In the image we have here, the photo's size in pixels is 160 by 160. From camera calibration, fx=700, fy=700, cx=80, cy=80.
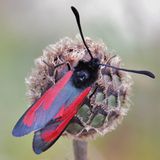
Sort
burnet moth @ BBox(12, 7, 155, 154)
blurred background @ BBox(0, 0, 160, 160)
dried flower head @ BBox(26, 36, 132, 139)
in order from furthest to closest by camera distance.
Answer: blurred background @ BBox(0, 0, 160, 160), dried flower head @ BBox(26, 36, 132, 139), burnet moth @ BBox(12, 7, 155, 154)

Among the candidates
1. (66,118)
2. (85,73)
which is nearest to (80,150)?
(66,118)

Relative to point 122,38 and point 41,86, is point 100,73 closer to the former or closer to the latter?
point 41,86

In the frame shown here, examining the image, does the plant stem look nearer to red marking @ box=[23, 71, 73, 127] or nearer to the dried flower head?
the dried flower head

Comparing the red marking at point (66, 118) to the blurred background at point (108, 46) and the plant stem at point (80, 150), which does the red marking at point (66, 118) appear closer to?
the plant stem at point (80, 150)

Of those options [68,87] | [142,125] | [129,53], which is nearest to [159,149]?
[142,125]

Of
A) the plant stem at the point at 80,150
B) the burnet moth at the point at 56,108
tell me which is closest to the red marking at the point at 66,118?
the burnet moth at the point at 56,108

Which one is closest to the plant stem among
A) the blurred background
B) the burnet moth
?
the burnet moth

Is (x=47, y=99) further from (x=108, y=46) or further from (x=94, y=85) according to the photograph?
(x=108, y=46)
